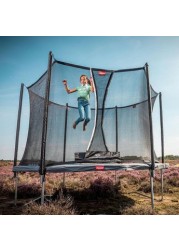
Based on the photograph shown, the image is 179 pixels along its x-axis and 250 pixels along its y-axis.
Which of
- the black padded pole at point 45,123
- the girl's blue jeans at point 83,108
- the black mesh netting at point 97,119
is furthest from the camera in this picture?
the girl's blue jeans at point 83,108

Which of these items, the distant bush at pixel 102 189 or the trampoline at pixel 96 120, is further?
the distant bush at pixel 102 189

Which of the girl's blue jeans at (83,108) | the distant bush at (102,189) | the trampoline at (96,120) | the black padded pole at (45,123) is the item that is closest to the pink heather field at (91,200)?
the distant bush at (102,189)

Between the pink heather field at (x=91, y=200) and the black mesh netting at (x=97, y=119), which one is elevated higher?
the black mesh netting at (x=97, y=119)

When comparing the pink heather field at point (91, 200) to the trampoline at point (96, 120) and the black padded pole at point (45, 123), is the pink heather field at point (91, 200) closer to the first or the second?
the black padded pole at point (45, 123)

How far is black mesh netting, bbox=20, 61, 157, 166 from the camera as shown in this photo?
3996 mm

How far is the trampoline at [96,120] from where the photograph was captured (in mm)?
3842

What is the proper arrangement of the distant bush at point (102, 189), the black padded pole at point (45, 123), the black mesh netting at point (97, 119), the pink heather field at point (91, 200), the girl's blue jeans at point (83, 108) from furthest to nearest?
the distant bush at point (102, 189) < the girl's blue jeans at point (83, 108) < the black mesh netting at point (97, 119) < the black padded pole at point (45, 123) < the pink heather field at point (91, 200)

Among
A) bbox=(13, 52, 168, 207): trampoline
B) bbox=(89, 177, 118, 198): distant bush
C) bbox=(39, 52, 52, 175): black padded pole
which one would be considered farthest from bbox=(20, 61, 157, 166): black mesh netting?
bbox=(89, 177, 118, 198): distant bush

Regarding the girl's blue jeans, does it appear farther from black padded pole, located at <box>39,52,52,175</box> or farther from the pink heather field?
the pink heather field

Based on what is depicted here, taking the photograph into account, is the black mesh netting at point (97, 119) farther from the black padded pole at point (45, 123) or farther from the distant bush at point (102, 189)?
the distant bush at point (102, 189)

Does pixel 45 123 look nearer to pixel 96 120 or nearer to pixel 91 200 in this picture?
pixel 96 120

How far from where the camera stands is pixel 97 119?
491cm

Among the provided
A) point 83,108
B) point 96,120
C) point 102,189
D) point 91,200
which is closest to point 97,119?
point 96,120

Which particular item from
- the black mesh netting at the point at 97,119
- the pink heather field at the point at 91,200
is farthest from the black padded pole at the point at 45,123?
the pink heather field at the point at 91,200
